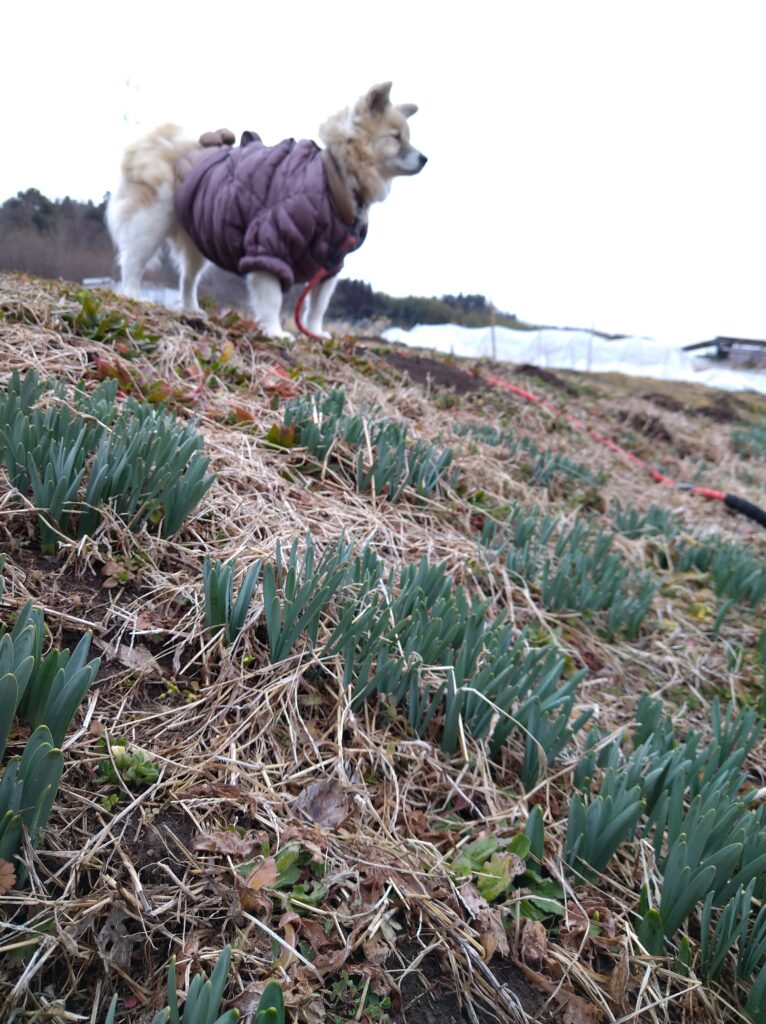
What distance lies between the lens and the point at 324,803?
45.9 inches

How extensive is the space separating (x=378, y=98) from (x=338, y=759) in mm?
5057

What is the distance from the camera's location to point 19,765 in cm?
82

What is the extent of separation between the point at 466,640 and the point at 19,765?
928 millimetres

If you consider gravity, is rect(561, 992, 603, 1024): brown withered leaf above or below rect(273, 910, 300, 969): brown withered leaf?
below

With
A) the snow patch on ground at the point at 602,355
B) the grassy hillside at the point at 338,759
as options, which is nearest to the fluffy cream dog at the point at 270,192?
the grassy hillside at the point at 338,759

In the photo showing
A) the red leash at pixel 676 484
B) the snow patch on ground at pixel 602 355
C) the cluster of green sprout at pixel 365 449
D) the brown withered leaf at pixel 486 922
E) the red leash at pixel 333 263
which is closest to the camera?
the brown withered leaf at pixel 486 922

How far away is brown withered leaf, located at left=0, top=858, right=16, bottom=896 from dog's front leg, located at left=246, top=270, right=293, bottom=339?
427cm

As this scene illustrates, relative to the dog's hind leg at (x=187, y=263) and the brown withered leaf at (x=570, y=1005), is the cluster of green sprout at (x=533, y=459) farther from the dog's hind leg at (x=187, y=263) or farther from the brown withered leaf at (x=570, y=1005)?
the dog's hind leg at (x=187, y=263)

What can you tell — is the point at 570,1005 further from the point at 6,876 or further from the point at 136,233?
the point at 136,233

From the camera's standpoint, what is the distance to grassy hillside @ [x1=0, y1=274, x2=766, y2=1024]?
0.90 meters

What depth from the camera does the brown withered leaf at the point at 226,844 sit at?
38.9 inches

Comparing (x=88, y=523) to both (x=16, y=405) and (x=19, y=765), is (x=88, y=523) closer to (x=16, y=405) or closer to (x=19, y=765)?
(x=16, y=405)

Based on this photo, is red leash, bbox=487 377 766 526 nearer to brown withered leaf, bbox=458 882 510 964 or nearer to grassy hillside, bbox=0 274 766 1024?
grassy hillside, bbox=0 274 766 1024

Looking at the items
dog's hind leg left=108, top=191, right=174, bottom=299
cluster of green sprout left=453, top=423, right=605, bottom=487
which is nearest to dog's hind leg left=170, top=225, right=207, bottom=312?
dog's hind leg left=108, top=191, right=174, bottom=299
